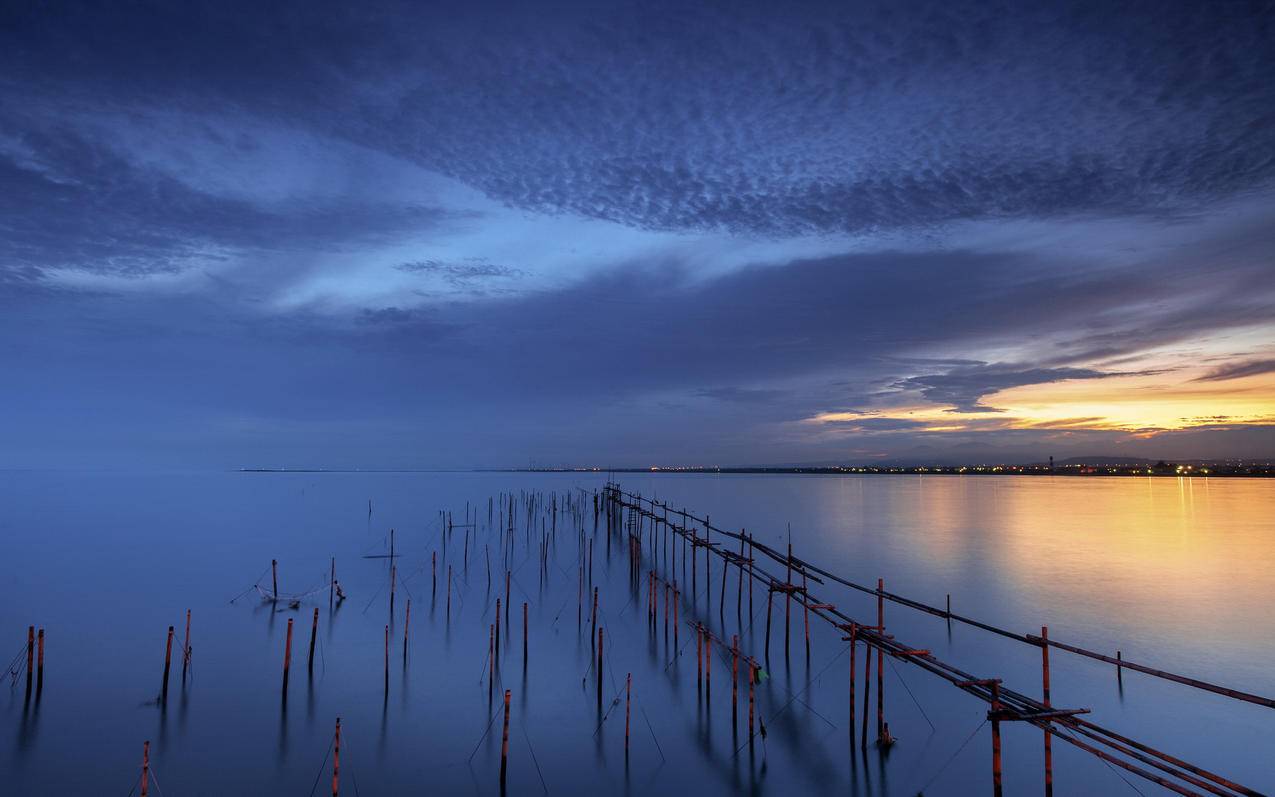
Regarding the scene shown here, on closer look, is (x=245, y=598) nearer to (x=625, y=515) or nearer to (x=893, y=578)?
(x=893, y=578)

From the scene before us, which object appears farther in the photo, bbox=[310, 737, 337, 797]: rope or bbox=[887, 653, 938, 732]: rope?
bbox=[887, 653, 938, 732]: rope

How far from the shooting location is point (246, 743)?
1409cm

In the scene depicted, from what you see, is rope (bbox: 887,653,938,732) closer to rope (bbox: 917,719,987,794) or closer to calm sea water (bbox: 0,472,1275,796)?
calm sea water (bbox: 0,472,1275,796)

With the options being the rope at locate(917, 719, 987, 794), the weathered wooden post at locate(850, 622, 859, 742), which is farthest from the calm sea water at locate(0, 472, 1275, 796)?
the weathered wooden post at locate(850, 622, 859, 742)

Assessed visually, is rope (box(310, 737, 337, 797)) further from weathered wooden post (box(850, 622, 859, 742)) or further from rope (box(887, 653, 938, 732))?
rope (box(887, 653, 938, 732))

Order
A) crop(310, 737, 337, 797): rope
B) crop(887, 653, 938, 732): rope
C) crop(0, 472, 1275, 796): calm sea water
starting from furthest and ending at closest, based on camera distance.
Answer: crop(887, 653, 938, 732): rope
crop(0, 472, 1275, 796): calm sea water
crop(310, 737, 337, 797): rope

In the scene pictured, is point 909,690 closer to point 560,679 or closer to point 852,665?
point 852,665

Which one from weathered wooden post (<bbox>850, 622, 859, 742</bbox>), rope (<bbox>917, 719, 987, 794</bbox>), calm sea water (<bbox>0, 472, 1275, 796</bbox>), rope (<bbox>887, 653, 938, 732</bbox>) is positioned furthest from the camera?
rope (<bbox>887, 653, 938, 732</bbox>)

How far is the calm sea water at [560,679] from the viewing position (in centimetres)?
1313

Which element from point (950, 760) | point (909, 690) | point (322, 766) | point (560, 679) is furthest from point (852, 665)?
point (322, 766)

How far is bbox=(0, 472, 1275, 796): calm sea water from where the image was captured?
1313 cm

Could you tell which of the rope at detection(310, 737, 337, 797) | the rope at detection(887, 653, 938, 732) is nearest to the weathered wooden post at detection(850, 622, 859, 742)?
the rope at detection(887, 653, 938, 732)

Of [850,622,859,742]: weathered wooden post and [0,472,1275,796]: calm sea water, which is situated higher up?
[850,622,859,742]: weathered wooden post

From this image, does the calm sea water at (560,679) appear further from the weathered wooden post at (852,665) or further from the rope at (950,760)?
the weathered wooden post at (852,665)
